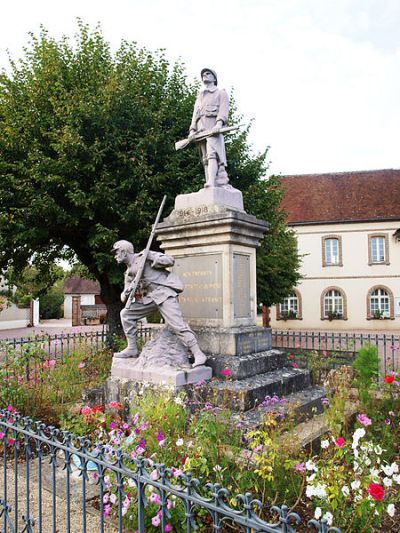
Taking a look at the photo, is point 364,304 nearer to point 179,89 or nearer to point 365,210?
point 365,210

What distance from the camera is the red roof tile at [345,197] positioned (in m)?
26.3

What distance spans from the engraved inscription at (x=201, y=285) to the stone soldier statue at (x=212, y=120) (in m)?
1.23

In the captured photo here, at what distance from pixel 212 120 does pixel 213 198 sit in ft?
4.33

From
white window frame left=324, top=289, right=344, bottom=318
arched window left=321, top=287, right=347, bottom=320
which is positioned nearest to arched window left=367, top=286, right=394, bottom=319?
arched window left=321, top=287, right=347, bottom=320

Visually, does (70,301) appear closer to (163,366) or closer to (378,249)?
(378,249)

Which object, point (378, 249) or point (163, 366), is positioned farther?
point (378, 249)

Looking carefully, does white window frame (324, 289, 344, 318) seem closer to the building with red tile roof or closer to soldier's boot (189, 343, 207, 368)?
the building with red tile roof

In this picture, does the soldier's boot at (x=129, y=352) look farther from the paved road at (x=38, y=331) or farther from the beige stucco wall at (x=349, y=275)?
the beige stucco wall at (x=349, y=275)

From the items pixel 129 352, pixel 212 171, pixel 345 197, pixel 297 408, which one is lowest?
pixel 297 408

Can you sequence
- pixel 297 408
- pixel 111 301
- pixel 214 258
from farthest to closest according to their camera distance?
pixel 111 301 → pixel 214 258 → pixel 297 408

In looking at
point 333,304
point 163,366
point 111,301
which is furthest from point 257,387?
point 333,304

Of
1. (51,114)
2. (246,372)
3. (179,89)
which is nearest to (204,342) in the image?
(246,372)

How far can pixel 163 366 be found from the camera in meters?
5.67

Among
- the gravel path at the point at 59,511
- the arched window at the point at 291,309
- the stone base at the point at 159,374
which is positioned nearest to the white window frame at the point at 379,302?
the arched window at the point at 291,309
